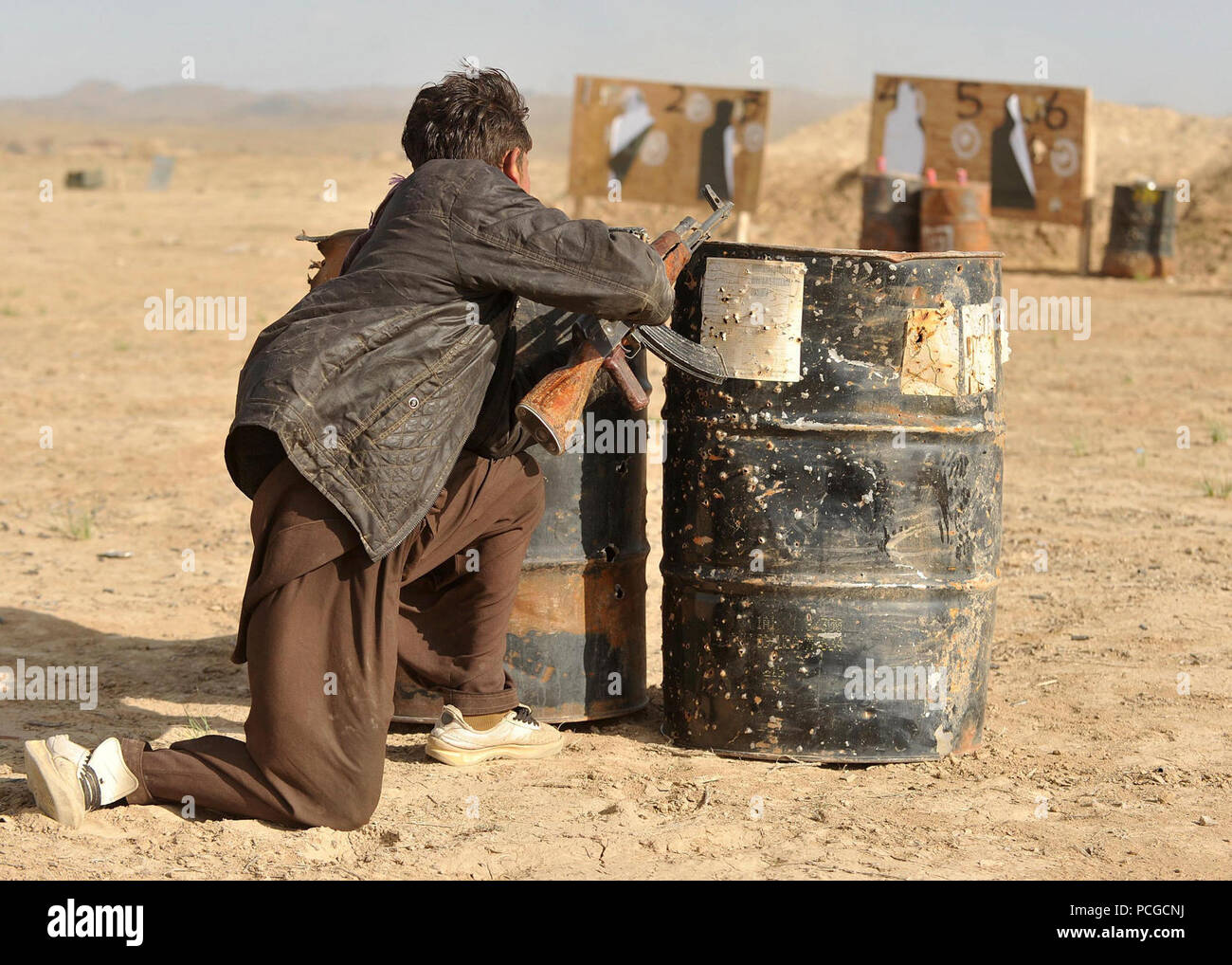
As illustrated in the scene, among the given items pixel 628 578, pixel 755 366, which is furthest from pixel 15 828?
pixel 755 366

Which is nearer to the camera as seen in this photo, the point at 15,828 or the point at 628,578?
the point at 15,828

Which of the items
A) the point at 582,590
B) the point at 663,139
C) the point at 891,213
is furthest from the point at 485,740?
the point at 663,139

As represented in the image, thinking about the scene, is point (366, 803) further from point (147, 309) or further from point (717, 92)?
point (717, 92)

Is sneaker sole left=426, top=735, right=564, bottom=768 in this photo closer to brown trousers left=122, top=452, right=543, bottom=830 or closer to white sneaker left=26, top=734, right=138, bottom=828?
brown trousers left=122, top=452, right=543, bottom=830

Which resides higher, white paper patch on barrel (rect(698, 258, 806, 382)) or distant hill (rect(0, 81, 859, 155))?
distant hill (rect(0, 81, 859, 155))

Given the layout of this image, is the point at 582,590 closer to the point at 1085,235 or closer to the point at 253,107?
the point at 1085,235

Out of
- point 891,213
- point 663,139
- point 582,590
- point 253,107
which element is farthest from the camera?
point 253,107

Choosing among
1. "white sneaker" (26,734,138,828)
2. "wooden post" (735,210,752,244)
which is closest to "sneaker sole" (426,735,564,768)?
"white sneaker" (26,734,138,828)

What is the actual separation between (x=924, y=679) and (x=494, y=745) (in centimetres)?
111

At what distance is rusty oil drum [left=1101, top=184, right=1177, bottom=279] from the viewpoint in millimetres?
15711

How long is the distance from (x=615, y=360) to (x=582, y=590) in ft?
2.41

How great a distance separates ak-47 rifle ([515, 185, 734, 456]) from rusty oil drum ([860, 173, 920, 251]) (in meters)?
11.7

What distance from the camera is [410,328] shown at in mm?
3051

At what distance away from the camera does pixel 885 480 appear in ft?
11.5
